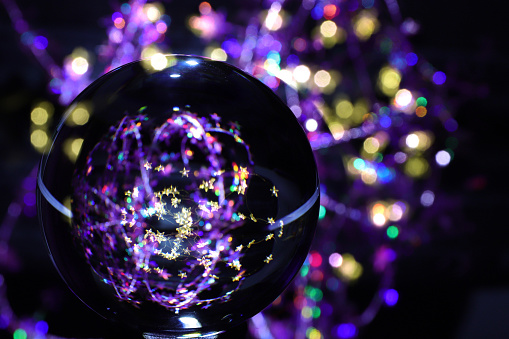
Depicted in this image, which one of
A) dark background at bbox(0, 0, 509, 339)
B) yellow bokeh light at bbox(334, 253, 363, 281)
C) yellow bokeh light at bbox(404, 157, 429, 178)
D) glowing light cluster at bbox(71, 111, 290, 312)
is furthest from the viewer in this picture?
yellow bokeh light at bbox(404, 157, 429, 178)

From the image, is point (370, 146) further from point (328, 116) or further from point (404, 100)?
point (404, 100)

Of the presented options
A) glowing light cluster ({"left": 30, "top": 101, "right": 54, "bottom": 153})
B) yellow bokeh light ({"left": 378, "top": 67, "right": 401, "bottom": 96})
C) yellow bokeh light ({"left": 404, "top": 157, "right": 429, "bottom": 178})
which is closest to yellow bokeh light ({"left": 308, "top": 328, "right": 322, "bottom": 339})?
yellow bokeh light ({"left": 404, "top": 157, "right": 429, "bottom": 178})

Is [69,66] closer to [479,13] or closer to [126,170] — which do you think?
[126,170]

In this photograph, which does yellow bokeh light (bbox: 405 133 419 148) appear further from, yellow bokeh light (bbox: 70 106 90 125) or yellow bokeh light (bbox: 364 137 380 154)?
yellow bokeh light (bbox: 70 106 90 125)

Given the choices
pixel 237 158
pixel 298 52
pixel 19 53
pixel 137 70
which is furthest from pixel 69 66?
pixel 237 158

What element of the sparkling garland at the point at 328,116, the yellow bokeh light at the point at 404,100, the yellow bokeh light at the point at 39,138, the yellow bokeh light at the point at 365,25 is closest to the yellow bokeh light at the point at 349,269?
the sparkling garland at the point at 328,116

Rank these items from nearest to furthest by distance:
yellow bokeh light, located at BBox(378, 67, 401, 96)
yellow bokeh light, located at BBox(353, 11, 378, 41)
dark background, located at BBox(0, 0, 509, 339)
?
yellow bokeh light, located at BBox(353, 11, 378, 41)
dark background, located at BBox(0, 0, 509, 339)
yellow bokeh light, located at BBox(378, 67, 401, 96)
